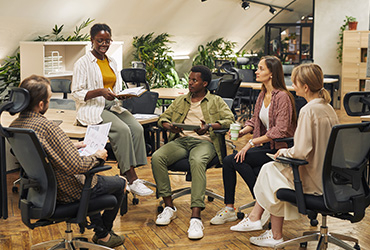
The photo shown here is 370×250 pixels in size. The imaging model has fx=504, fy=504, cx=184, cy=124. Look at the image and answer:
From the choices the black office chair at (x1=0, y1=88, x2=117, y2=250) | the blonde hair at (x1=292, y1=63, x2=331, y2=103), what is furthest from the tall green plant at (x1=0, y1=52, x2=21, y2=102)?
the blonde hair at (x1=292, y1=63, x2=331, y2=103)

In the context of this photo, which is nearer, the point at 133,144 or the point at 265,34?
the point at 133,144

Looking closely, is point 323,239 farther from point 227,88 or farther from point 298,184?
point 227,88

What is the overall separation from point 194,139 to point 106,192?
138 centimetres

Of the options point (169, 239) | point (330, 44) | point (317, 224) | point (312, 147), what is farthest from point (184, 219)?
point (330, 44)

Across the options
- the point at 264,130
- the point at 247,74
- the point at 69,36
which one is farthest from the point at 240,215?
the point at 247,74

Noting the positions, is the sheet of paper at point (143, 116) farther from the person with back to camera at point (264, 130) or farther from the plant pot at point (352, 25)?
the plant pot at point (352, 25)

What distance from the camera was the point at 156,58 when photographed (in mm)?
10930

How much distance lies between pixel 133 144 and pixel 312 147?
73.4 inches

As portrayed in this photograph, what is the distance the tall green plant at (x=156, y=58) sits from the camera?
10.6m

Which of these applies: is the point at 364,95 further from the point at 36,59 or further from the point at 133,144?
the point at 36,59

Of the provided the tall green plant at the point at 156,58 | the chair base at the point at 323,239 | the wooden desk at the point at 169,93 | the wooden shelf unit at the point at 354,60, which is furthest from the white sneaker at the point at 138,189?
the wooden shelf unit at the point at 354,60

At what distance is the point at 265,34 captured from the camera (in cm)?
1553

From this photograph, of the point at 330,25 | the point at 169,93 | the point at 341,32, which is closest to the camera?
the point at 169,93

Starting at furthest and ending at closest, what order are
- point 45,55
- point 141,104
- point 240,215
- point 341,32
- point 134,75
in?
point 341,32 < point 45,55 < point 134,75 < point 141,104 < point 240,215
